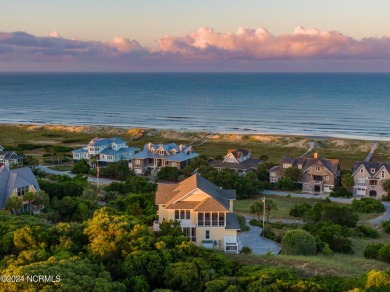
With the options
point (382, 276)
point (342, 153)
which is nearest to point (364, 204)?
point (382, 276)

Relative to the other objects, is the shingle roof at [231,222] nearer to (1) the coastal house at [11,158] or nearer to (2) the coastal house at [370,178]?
(2) the coastal house at [370,178]

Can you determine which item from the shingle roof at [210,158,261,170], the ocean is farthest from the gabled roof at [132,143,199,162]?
the ocean

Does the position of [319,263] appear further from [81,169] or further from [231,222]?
[81,169]

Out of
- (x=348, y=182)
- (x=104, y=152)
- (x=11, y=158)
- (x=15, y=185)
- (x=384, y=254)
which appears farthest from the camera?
(x=104, y=152)

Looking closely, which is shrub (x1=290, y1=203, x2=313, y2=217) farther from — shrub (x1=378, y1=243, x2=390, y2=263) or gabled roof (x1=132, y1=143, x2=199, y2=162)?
gabled roof (x1=132, y1=143, x2=199, y2=162)

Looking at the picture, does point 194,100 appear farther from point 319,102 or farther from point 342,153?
point 342,153

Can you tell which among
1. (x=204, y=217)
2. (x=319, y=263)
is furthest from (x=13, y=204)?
(x=319, y=263)
